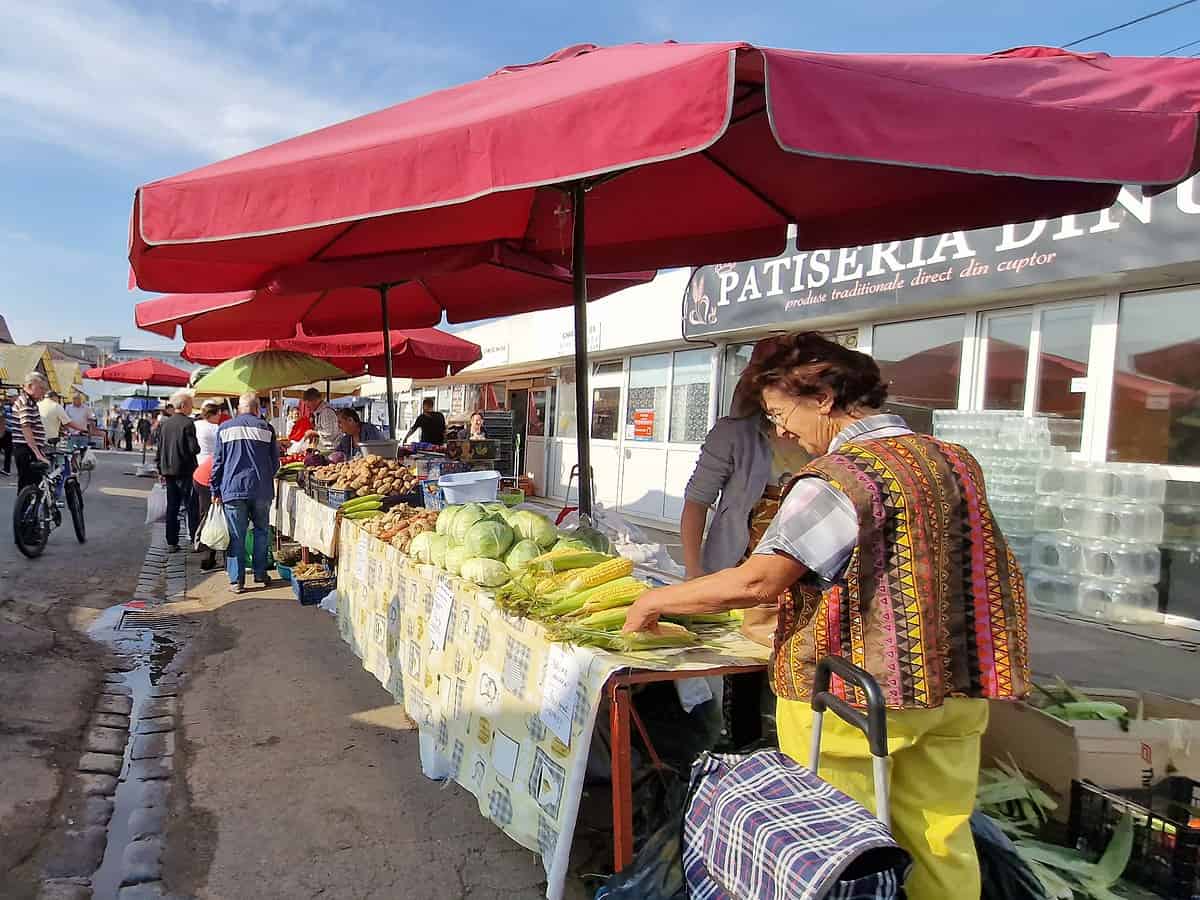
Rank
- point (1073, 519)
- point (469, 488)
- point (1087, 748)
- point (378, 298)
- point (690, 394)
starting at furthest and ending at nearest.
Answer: point (690, 394) → point (378, 298) → point (1073, 519) → point (469, 488) → point (1087, 748)

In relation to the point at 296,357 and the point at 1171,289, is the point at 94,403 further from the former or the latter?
the point at 1171,289

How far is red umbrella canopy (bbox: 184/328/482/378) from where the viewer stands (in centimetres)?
962

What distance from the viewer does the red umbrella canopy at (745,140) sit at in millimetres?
1920

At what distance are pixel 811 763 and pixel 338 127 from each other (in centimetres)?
278

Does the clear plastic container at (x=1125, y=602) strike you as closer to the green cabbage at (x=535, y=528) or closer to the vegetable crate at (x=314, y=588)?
the green cabbage at (x=535, y=528)

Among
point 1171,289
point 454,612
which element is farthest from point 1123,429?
point 454,612

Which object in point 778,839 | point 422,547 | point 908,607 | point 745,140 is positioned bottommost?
point 778,839

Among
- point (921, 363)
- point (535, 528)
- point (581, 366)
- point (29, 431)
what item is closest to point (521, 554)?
point (535, 528)

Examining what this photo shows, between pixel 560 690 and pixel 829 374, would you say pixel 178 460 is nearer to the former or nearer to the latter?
pixel 560 690

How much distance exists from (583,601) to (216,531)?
6.36 m

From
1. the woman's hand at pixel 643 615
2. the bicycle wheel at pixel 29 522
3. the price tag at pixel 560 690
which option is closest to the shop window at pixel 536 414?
the bicycle wheel at pixel 29 522

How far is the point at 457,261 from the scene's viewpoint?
489cm

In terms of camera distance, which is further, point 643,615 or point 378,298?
point 378,298

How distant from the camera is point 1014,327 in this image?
7562 mm
